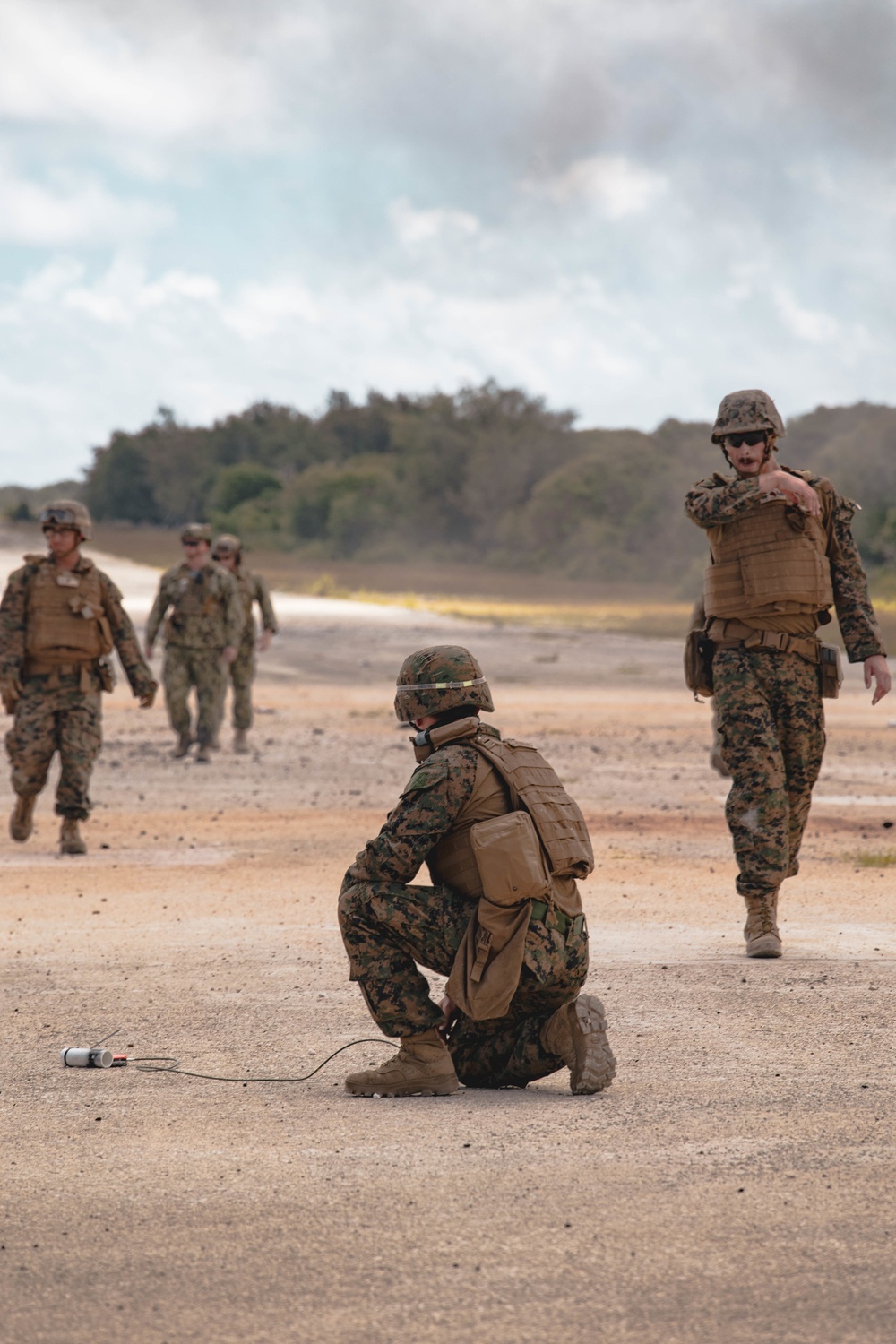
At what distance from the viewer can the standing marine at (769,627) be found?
7039 mm

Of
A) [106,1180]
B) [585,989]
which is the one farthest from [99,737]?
[106,1180]

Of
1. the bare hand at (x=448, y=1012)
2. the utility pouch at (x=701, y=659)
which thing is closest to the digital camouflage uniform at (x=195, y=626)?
the utility pouch at (x=701, y=659)

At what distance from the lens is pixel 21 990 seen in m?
6.73

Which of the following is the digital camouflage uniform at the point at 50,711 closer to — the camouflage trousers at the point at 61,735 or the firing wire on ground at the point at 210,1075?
the camouflage trousers at the point at 61,735

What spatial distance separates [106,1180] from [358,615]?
135 ft

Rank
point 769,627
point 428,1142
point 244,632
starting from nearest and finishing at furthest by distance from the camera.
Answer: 1. point 428,1142
2. point 769,627
3. point 244,632

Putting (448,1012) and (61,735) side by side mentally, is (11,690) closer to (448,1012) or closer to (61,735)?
(61,735)

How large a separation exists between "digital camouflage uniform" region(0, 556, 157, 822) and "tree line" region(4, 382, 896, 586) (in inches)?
2051

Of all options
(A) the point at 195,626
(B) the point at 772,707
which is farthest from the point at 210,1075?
(A) the point at 195,626

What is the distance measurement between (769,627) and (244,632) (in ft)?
37.1

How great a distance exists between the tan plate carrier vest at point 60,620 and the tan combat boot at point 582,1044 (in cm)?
634

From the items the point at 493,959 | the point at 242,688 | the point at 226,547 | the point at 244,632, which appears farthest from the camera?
the point at 244,632

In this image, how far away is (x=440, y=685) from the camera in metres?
4.97

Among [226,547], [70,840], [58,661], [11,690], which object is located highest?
[226,547]
